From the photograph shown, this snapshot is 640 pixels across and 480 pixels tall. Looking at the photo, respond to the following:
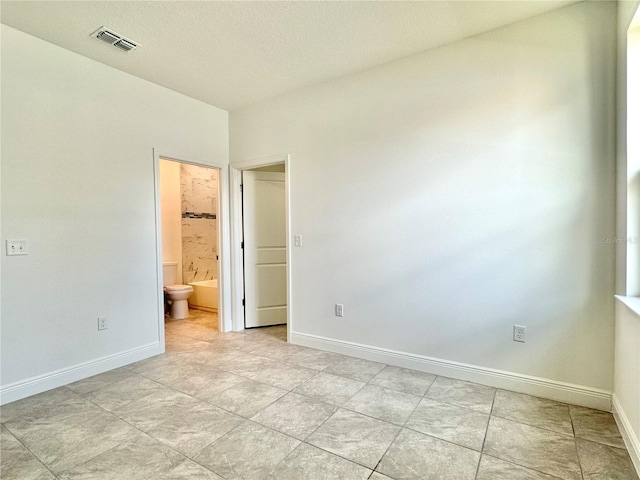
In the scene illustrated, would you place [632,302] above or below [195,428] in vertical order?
above

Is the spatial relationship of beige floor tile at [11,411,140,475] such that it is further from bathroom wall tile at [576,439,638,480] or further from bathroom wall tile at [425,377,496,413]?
bathroom wall tile at [576,439,638,480]

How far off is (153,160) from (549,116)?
3.39 metres

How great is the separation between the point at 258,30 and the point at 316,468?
283cm

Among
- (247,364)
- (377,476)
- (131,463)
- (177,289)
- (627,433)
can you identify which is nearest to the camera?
(377,476)

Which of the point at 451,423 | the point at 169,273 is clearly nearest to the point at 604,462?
the point at 451,423

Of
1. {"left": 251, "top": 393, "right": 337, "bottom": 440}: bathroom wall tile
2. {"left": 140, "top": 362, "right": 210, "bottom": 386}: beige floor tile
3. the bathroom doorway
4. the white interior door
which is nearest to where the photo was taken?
{"left": 251, "top": 393, "right": 337, "bottom": 440}: bathroom wall tile

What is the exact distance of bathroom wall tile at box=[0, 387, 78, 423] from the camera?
2.12 meters

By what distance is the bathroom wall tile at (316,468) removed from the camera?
59.8 inches

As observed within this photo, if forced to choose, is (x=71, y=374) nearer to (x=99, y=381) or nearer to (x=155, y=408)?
(x=99, y=381)

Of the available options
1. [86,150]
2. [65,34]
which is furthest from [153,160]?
[65,34]

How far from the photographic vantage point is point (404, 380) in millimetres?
2555

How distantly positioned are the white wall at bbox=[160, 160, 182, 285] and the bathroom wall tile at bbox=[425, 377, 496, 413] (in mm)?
4294

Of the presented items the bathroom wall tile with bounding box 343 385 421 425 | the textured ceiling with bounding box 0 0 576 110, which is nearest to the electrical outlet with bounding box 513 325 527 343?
the bathroom wall tile with bounding box 343 385 421 425

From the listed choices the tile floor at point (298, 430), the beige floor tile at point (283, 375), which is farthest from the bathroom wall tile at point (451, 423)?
the beige floor tile at point (283, 375)
